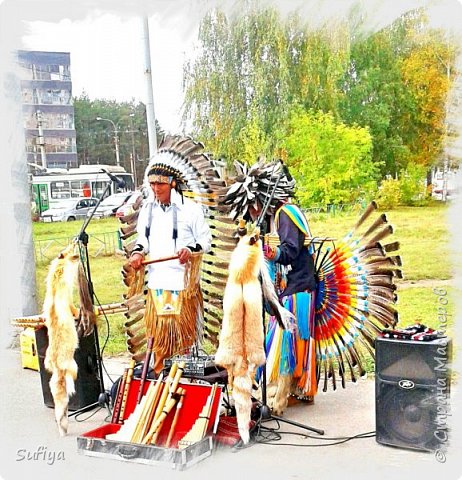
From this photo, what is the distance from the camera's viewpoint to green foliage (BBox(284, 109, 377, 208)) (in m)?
5.24

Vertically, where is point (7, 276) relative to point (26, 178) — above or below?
below

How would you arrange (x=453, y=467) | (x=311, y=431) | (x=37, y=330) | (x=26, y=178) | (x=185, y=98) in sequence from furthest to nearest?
(x=26, y=178) → (x=185, y=98) → (x=37, y=330) → (x=311, y=431) → (x=453, y=467)

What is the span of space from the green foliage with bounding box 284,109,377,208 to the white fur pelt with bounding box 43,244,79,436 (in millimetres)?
2082

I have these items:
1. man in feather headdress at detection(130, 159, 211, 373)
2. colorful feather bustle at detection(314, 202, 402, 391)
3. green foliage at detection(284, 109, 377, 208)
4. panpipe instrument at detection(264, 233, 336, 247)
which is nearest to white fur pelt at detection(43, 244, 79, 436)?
man in feather headdress at detection(130, 159, 211, 373)

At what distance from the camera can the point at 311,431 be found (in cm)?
391

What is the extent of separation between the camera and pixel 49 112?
638cm

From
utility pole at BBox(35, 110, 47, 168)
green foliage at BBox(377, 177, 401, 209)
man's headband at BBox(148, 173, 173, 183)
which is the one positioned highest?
utility pole at BBox(35, 110, 47, 168)

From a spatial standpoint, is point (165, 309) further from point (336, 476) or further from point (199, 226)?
point (336, 476)

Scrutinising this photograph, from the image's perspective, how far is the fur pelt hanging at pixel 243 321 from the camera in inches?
139

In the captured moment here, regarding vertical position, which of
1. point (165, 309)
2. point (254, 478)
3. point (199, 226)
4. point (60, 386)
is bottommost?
point (254, 478)

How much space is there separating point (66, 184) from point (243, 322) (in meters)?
3.32

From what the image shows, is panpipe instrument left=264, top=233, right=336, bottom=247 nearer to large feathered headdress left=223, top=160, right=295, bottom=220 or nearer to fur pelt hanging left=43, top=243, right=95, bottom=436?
large feathered headdress left=223, top=160, right=295, bottom=220

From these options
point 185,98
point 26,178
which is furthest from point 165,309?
Answer: point 26,178

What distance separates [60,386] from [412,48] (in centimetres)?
321
